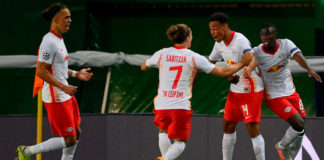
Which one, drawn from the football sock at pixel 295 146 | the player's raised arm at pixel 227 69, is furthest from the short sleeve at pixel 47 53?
the football sock at pixel 295 146

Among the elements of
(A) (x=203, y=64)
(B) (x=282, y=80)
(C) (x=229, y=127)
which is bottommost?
(C) (x=229, y=127)

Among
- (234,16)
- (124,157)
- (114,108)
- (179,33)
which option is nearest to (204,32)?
(234,16)

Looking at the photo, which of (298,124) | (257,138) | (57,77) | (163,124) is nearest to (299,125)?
(298,124)

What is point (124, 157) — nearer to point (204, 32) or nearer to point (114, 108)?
point (114, 108)

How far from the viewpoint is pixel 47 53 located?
770 cm

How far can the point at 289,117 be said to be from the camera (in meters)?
8.51

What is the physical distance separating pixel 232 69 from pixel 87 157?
2743 mm

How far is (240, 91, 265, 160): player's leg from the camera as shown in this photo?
27.3 feet

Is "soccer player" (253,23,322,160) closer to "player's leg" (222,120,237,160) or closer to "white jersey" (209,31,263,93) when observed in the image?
"white jersey" (209,31,263,93)

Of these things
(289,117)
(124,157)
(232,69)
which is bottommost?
(124,157)

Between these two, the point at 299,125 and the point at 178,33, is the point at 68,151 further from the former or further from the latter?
the point at 299,125

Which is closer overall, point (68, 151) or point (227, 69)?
point (227, 69)

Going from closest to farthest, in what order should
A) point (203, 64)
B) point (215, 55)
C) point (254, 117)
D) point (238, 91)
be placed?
point (203, 64)
point (254, 117)
point (238, 91)
point (215, 55)

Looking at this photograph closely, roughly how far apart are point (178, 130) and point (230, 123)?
0.94 m
